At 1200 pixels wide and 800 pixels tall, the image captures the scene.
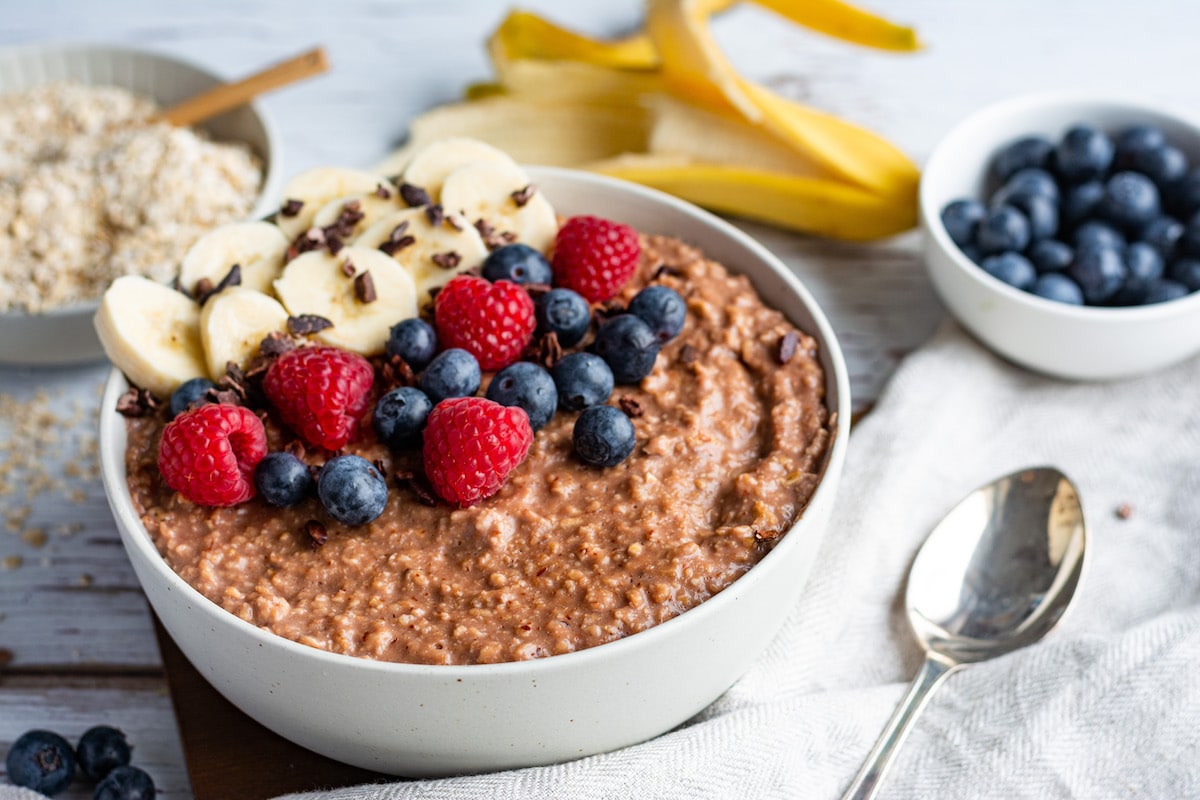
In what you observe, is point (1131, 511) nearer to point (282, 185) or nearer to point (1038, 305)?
point (1038, 305)

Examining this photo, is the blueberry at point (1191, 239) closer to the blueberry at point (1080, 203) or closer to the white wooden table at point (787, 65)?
the blueberry at point (1080, 203)

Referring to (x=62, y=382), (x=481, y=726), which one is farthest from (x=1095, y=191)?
(x=62, y=382)

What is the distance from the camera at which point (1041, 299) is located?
2.59 m

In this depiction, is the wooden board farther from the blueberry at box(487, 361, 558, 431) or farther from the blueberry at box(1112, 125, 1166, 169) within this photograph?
the blueberry at box(1112, 125, 1166, 169)

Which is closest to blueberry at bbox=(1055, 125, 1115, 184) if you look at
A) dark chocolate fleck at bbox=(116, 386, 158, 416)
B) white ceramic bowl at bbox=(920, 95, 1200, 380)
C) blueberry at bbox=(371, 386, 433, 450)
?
white ceramic bowl at bbox=(920, 95, 1200, 380)

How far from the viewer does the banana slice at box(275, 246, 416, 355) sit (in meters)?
2.12

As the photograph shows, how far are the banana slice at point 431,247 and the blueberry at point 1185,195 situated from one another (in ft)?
5.87

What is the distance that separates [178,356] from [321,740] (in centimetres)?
74

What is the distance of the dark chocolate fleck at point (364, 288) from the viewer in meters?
2.09

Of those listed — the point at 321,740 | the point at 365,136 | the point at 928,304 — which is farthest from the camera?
the point at 365,136

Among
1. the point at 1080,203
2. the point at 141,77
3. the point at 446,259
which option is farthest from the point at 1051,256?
the point at 141,77

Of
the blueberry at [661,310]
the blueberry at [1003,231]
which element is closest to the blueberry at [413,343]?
the blueberry at [661,310]

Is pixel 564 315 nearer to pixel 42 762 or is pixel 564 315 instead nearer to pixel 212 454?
pixel 212 454

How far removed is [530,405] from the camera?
194 cm
